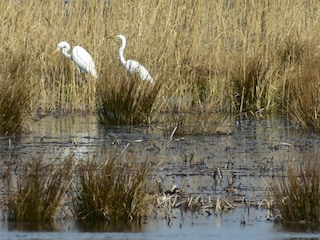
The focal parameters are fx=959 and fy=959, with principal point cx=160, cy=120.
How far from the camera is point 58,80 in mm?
11672

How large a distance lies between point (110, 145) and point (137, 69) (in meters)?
1.78

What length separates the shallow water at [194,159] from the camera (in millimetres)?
5375

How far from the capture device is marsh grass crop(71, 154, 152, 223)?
548cm

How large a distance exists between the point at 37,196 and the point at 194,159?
266 cm

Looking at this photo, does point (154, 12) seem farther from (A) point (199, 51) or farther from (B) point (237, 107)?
(B) point (237, 107)

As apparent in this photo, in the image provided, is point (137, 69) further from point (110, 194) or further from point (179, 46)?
point (110, 194)

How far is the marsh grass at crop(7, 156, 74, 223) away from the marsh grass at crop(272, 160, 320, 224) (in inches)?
49.8

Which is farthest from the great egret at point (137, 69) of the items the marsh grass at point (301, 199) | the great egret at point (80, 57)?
the marsh grass at point (301, 199)

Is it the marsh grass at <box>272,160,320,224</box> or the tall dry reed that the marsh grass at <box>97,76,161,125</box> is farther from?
the marsh grass at <box>272,160,320,224</box>

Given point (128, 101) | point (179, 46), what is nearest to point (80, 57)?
point (179, 46)

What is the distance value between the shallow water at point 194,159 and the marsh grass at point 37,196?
75mm

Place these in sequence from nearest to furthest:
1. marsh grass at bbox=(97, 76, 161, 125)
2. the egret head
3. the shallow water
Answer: the shallow water → marsh grass at bbox=(97, 76, 161, 125) → the egret head

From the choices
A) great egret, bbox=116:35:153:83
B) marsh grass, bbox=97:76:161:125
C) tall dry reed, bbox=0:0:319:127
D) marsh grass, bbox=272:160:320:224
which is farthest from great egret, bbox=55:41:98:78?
marsh grass, bbox=272:160:320:224

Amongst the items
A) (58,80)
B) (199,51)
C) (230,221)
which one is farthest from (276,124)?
(230,221)
